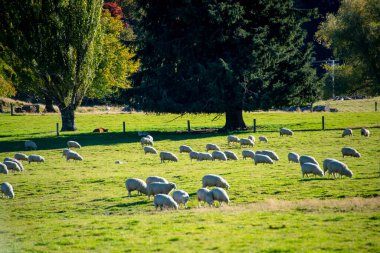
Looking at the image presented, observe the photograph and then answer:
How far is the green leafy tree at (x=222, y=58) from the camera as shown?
44.4 m

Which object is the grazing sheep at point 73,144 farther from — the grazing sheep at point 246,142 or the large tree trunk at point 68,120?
the large tree trunk at point 68,120

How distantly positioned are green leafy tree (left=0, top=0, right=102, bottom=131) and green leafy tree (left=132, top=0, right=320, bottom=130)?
3.87 meters

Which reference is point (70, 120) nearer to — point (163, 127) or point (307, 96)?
point (163, 127)

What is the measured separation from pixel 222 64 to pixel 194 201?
25229mm

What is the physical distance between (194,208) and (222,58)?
28.1m

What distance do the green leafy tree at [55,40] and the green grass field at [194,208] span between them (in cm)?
1137

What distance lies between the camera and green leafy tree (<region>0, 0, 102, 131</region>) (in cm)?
4581

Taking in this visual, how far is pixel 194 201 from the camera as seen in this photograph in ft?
63.5

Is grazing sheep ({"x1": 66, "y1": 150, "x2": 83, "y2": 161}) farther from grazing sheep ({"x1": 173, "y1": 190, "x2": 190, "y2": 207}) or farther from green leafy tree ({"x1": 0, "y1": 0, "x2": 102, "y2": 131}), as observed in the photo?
green leafy tree ({"x1": 0, "y1": 0, "x2": 102, "y2": 131})

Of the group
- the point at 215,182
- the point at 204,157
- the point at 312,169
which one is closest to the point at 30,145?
the point at 204,157

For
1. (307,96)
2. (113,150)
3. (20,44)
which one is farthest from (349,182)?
(20,44)

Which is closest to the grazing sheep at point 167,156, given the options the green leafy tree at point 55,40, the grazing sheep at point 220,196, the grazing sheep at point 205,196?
the grazing sheep at point 205,196

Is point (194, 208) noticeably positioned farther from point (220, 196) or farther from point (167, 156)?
point (167, 156)

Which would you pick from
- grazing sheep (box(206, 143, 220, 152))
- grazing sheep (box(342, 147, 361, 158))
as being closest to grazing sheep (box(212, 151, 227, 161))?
grazing sheep (box(206, 143, 220, 152))
